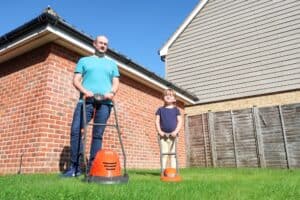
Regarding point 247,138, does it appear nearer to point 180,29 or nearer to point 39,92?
point 180,29

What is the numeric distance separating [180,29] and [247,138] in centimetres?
621

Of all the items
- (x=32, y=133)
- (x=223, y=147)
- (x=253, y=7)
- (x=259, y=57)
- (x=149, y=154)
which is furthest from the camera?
(x=253, y=7)

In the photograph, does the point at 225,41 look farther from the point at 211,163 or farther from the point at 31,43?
the point at 31,43

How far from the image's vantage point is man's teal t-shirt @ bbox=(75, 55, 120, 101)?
4.64 metres

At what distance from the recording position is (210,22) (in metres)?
14.1

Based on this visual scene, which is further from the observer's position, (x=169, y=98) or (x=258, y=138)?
(x=258, y=138)

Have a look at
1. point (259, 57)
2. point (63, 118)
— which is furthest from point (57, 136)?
point (259, 57)

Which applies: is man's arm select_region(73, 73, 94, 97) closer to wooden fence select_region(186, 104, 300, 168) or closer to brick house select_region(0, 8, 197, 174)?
brick house select_region(0, 8, 197, 174)

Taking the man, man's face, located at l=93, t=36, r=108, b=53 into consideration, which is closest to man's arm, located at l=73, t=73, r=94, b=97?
the man

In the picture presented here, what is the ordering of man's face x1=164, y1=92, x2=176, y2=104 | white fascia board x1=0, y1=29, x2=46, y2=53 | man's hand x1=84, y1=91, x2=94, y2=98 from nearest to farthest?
man's hand x1=84, y1=91, x2=94, y2=98 < man's face x1=164, y1=92, x2=176, y2=104 < white fascia board x1=0, y1=29, x2=46, y2=53

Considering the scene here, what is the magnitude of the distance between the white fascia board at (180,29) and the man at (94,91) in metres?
10.5

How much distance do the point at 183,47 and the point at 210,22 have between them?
5.10 feet

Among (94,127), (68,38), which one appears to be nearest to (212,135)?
(68,38)

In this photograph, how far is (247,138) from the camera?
1086 centimetres
